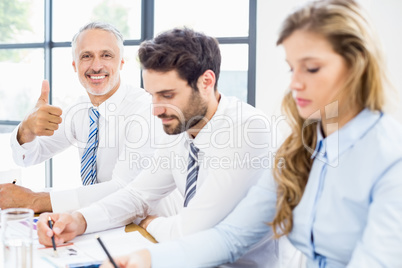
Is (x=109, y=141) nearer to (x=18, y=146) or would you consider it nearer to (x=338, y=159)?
(x=18, y=146)

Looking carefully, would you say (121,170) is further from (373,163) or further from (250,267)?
(373,163)

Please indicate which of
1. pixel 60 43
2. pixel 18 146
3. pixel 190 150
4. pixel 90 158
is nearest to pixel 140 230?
pixel 190 150

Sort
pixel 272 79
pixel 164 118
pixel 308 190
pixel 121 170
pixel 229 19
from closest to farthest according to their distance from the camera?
pixel 308 190 → pixel 164 118 → pixel 121 170 → pixel 272 79 → pixel 229 19

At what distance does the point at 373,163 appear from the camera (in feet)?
3.15

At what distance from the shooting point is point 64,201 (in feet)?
5.67

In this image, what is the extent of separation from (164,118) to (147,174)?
0.28 m

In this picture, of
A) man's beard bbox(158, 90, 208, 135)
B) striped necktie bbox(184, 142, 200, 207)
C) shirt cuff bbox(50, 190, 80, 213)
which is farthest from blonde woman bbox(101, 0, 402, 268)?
shirt cuff bbox(50, 190, 80, 213)

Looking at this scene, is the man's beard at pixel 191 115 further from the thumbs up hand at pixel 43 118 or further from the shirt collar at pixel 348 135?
the thumbs up hand at pixel 43 118

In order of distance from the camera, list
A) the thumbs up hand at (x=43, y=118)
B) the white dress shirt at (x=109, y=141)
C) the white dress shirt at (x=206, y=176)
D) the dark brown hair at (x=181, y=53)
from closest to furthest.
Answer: the white dress shirt at (x=206, y=176) < the dark brown hair at (x=181, y=53) < the white dress shirt at (x=109, y=141) < the thumbs up hand at (x=43, y=118)

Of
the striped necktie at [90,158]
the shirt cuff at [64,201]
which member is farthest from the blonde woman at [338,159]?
the striped necktie at [90,158]

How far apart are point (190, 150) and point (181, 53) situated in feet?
1.20

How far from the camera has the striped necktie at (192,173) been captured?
1.52m

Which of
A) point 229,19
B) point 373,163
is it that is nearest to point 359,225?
point 373,163

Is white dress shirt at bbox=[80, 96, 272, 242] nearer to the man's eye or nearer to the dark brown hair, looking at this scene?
the dark brown hair
